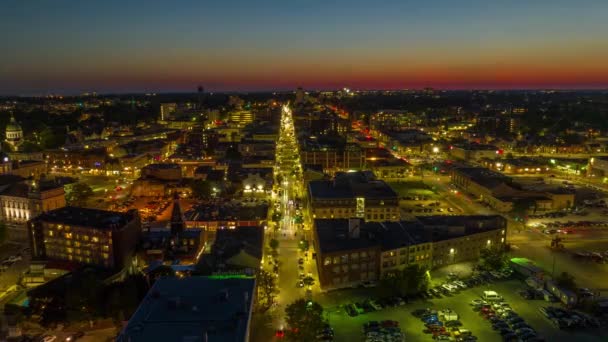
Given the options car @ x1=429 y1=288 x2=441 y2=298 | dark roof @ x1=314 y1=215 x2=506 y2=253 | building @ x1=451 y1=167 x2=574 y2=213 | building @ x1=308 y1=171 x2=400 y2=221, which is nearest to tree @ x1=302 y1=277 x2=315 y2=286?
dark roof @ x1=314 y1=215 x2=506 y2=253

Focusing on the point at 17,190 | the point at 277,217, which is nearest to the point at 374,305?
the point at 277,217

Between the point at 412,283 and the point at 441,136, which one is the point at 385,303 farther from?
the point at 441,136

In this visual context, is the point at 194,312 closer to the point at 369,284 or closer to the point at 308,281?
the point at 308,281

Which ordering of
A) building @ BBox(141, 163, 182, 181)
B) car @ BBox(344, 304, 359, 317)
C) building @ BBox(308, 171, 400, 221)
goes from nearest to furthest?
car @ BBox(344, 304, 359, 317) < building @ BBox(308, 171, 400, 221) < building @ BBox(141, 163, 182, 181)

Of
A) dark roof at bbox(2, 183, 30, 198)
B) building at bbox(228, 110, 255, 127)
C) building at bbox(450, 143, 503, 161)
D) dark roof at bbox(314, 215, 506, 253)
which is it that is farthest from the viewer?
building at bbox(228, 110, 255, 127)

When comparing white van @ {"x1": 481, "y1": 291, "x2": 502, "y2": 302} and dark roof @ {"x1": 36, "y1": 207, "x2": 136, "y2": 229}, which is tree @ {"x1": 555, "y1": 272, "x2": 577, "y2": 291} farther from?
dark roof @ {"x1": 36, "y1": 207, "x2": 136, "y2": 229}

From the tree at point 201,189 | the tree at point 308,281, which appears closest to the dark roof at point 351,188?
the tree at point 201,189

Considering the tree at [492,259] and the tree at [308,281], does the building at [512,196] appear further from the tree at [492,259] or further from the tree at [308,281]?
the tree at [308,281]
